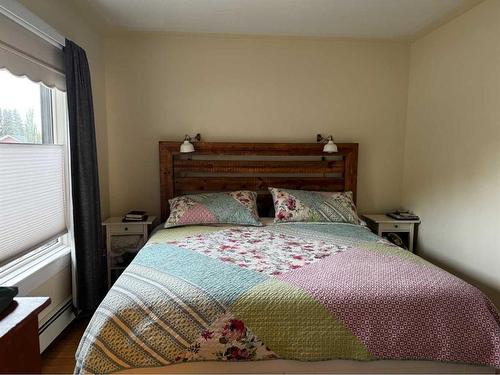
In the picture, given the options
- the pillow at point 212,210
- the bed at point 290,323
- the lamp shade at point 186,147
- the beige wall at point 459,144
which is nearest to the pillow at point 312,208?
the pillow at point 212,210

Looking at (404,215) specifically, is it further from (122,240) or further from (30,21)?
(30,21)

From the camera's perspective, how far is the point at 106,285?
2865 millimetres

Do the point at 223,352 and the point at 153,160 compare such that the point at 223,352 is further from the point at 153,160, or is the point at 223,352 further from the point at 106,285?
the point at 153,160

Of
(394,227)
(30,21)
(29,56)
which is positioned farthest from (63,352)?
(394,227)

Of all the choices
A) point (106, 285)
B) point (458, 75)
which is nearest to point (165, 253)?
point (106, 285)

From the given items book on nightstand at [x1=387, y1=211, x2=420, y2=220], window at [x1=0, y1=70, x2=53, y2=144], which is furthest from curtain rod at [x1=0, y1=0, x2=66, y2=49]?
book on nightstand at [x1=387, y1=211, x2=420, y2=220]

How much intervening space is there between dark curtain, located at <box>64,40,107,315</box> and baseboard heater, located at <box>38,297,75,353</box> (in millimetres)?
68

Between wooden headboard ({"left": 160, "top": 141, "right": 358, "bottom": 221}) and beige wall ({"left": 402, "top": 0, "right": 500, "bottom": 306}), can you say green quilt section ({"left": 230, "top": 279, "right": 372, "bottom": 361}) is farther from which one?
wooden headboard ({"left": 160, "top": 141, "right": 358, "bottom": 221})

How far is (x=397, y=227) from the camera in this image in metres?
3.18

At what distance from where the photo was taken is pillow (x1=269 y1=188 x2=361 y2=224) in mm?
2902

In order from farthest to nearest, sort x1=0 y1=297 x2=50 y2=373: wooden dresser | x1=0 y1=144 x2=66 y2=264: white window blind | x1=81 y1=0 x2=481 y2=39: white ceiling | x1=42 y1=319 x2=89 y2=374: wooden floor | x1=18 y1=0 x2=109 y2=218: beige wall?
1. x1=81 y1=0 x2=481 y2=39: white ceiling
2. x1=18 y1=0 x2=109 y2=218: beige wall
3. x1=42 y1=319 x2=89 y2=374: wooden floor
4. x1=0 y1=144 x2=66 y2=264: white window blind
5. x1=0 y1=297 x2=50 y2=373: wooden dresser

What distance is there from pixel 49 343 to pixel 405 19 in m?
3.65

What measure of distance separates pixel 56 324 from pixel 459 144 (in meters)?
3.31

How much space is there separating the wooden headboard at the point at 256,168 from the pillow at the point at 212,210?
26cm
